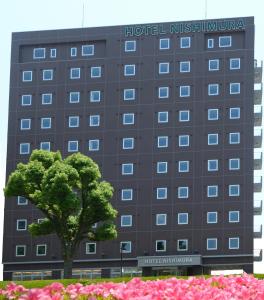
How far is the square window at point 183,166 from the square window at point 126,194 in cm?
655

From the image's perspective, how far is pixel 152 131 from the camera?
103 meters

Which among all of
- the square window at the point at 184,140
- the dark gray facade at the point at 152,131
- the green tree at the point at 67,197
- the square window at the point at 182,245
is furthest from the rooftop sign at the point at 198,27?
the green tree at the point at 67,197

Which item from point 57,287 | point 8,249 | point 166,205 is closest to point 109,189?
point 166,205

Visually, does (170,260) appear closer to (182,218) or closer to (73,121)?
(182,218)

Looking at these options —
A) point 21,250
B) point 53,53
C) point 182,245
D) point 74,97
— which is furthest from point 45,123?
point 182,245

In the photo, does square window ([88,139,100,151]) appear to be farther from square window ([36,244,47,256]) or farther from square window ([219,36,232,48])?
square window ([219,36,232,48])

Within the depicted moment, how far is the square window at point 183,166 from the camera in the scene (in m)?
101

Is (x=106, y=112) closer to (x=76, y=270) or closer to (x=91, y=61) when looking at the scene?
(x=91, y=61)

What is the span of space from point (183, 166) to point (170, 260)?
37.5ft

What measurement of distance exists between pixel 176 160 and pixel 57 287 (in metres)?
92.6

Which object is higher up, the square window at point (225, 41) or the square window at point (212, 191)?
the square window at point (225, 41)

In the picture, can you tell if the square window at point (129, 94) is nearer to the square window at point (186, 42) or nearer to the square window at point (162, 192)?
the square window at point (186, 42)

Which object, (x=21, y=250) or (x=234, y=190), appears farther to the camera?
(x=21, y=250)

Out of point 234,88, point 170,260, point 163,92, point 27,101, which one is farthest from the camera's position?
point 27,101
